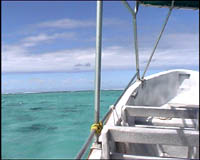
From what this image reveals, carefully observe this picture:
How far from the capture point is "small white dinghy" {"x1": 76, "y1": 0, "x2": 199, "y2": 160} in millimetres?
1527

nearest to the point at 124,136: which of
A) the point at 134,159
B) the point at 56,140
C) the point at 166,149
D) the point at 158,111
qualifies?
the point at 134,159

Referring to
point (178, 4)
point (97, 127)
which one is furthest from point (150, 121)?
point (178, 4)

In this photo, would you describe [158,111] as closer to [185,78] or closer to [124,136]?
[124,136]

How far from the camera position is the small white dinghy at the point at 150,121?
60.1 inches

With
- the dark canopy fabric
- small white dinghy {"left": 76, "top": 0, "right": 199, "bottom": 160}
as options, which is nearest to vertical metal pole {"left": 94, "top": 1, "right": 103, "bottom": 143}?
small white dinghy {"left": 76, "top": 0, "right": 199, "bottom": 160}

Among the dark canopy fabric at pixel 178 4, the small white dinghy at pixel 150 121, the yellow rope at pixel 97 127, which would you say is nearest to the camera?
the small white dinghy at pixel 150 121

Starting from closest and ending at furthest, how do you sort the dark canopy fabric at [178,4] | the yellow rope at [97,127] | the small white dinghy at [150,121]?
1. the small white dinghy at [150,121]
2. the yellow rope at [97,127]
3. the dark canopy fabric at [178,4]

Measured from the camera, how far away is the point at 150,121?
3.29 meters

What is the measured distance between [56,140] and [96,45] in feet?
17.2

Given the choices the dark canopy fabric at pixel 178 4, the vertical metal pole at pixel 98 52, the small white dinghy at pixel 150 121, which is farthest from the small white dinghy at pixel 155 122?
the dark canopy fabric at pixel 178 4

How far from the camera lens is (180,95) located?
536 centimetres

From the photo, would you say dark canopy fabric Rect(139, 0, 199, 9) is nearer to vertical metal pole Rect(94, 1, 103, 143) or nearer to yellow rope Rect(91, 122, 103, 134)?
vertical metal pole Rect(94, 1, 103, 143)

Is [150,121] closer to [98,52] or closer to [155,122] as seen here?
[155,122]

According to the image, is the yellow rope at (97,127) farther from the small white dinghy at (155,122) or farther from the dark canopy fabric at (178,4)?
the dark canopy fabric at (178,4)
